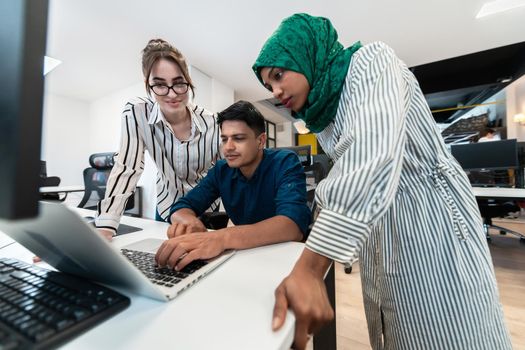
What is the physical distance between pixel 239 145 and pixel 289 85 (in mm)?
486

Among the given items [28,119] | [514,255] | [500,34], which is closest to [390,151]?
[28,119]

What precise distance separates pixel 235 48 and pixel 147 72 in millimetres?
2704

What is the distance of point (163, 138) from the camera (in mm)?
1153

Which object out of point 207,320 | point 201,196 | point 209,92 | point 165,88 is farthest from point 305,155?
point 209,92

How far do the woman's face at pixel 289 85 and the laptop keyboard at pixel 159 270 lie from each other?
0.46 m

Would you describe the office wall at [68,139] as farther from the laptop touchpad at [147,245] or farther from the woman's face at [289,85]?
the woman's face at [289,85]

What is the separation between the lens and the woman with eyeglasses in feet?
3.21

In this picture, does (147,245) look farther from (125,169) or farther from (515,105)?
(515,105)

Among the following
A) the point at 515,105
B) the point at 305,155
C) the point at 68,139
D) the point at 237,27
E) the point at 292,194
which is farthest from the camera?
the point at 515,105

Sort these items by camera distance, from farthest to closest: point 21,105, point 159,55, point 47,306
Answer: point 159,55
point 47,306
point 21,105

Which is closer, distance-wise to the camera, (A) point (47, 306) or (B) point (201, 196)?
(A) point (47, 306)

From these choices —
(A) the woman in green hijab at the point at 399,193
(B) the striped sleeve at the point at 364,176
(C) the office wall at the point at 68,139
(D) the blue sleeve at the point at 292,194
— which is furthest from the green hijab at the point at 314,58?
(C) the office wall at the point at 68,139

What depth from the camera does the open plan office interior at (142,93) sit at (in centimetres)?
21

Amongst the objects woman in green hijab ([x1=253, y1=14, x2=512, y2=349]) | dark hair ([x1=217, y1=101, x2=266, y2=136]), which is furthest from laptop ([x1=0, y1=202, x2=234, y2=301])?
dark hair ([x1=217, y1=101, x2=266, y2=136])
